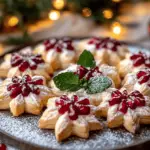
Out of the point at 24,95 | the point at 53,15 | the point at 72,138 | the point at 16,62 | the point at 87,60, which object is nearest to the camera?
the point at 72,138

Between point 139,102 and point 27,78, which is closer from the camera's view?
point 139,102

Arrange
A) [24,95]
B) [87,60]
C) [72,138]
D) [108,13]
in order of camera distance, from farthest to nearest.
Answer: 1. [108,13]
2. [87,60]
3. [24,95]
4. [72,138]

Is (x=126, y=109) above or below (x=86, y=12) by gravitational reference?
above

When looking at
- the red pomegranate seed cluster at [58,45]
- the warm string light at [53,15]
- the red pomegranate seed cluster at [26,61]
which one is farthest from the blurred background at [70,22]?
the red pomegranate seed cluster at [26,61]

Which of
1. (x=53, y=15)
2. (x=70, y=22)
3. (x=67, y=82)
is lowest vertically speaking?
(x=70, y=22)

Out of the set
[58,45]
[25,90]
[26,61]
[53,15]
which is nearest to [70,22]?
[53,15]

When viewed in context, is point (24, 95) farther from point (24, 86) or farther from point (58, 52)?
point (58, 52)

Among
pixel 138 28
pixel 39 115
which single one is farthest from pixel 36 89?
pixel 138 28
